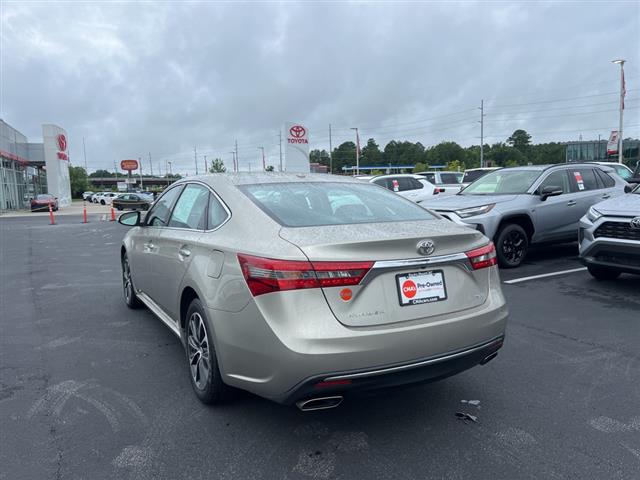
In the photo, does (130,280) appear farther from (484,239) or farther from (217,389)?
(484,239)

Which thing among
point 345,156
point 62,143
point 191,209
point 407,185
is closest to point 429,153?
point 345,156

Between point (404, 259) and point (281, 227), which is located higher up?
point (281, 227)

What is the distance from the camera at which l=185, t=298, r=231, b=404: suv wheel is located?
3.13m

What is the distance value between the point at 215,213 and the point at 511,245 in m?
6.06

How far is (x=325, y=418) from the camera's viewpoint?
10.4 feet

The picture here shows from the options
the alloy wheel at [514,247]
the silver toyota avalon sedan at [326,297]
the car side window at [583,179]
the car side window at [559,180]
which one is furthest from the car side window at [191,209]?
the car side window at [583,179]

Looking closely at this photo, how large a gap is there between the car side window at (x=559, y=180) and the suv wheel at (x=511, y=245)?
4.08 feet

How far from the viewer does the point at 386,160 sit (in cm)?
10769

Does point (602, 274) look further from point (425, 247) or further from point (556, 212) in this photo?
point (425, 247)

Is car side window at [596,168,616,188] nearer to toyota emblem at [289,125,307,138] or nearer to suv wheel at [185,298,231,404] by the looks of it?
suv wheel at [185,298,231,404]

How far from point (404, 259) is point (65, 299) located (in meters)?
5.72

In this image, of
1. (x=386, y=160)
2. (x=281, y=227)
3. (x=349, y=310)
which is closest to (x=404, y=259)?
(x=349, y=310)

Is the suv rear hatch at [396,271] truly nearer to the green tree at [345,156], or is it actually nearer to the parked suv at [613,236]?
the parked suv at [613,236]

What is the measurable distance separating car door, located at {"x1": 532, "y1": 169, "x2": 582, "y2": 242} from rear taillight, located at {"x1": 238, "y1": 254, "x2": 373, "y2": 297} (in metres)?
6.57
